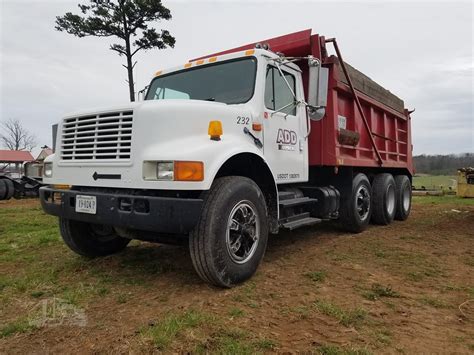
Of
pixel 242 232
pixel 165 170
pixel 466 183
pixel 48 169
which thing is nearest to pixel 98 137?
pixel 165 170

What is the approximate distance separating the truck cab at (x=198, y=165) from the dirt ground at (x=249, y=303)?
0.42 meters

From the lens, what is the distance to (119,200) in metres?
3.33

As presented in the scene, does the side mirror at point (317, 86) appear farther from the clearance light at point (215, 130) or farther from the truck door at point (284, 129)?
the clearance light at point (215, 130)

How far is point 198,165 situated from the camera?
10.3ft

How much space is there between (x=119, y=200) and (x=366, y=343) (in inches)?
88.1

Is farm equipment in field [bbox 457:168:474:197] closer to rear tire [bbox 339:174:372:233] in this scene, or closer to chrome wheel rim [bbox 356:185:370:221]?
rear tire [bbox 339:174:372:233]

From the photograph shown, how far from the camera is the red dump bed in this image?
5.43m

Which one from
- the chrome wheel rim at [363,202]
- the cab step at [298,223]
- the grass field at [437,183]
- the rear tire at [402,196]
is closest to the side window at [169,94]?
the cab step at [298,223]

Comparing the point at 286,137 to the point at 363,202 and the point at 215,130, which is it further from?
the point at 363,202

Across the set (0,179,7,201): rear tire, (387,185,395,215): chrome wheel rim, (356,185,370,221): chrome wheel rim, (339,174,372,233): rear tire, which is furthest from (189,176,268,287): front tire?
(0,179,7,201): rear tire

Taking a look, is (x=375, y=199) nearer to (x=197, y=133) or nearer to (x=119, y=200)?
(x=197, y=133)

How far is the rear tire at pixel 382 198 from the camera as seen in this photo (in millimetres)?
7379

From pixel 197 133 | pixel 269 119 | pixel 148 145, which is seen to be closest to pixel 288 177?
pixel 269 119

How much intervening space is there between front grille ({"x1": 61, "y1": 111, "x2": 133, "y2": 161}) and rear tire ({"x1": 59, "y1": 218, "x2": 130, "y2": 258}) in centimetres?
92
